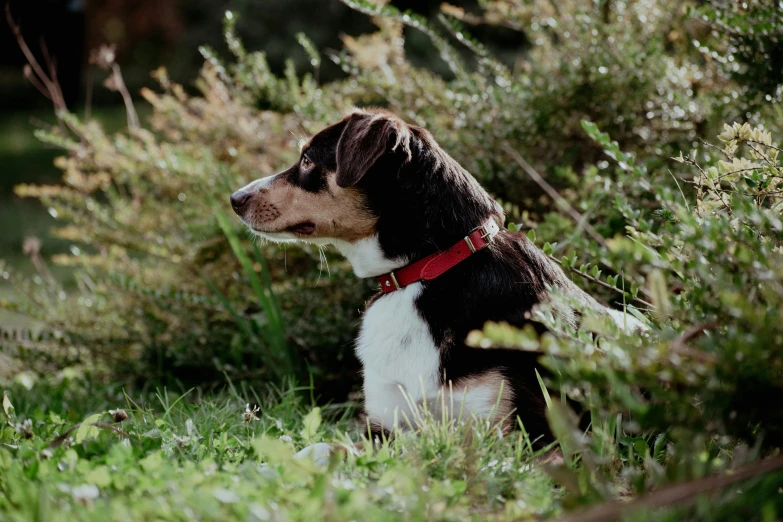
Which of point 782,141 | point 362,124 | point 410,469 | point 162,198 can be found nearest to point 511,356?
point 410,469

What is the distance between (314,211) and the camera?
119 inches

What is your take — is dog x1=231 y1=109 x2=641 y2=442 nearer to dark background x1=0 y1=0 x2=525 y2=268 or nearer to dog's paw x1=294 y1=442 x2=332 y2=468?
dog's paw x1=294 y1=442 x2=332 y2=468

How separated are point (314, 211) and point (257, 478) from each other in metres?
1.21

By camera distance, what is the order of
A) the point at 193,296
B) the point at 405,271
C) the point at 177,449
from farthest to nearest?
the point at 193,296
the point at 405,271
the point at 177,449

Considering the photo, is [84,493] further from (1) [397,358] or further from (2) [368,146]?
(2) [368,146]

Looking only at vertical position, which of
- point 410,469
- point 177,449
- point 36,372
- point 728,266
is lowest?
point 36,372

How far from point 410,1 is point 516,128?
34.3ft

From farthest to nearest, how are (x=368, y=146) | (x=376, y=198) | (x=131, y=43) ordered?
1. (x=131, y=43)
2. (x=376, y=198)
3. (x=368, y=146)

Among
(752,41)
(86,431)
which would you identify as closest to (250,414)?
(86,431)

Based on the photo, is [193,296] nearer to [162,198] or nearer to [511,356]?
[162,198]

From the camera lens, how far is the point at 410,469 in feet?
7.05

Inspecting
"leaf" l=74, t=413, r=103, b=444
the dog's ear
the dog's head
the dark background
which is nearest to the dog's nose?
the dog's head

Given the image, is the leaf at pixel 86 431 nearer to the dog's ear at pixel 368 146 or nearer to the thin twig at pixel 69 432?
the thin twig at pixel 69 432

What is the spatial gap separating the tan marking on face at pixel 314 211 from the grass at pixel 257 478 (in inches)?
29.2
